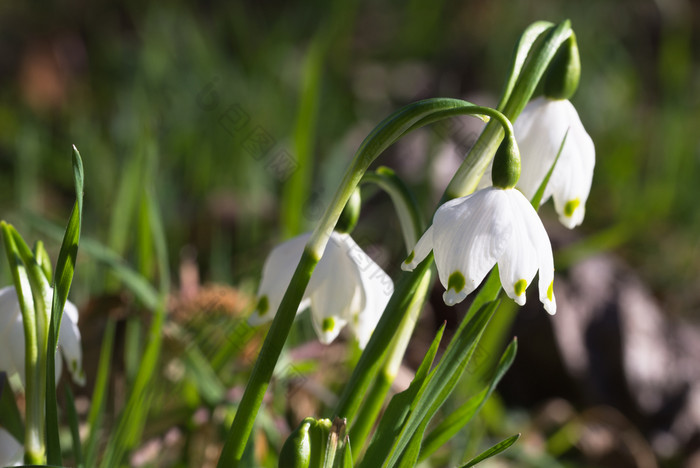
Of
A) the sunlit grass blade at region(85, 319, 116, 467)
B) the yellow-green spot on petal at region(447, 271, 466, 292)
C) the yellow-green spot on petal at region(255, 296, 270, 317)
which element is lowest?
the sunlit grass blade at region(85, 319, 116, 467)

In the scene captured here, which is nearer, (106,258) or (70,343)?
(70,343)

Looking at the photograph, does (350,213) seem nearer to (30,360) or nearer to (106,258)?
(30,360)

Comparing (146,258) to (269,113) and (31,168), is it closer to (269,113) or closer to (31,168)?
(31,168)

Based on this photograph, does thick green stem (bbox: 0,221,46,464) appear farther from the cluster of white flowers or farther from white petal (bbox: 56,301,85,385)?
the cluster of white flowers

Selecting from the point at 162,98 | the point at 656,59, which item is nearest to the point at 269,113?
the point at 162,98

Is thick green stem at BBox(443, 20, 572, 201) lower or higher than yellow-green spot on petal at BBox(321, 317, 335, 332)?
higher

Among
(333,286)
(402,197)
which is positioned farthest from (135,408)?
(402,197)

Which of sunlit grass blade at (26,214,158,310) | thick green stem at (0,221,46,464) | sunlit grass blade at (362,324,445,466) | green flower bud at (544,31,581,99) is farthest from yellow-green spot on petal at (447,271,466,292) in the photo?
sunlit grass blade at (26,214,158,310)
